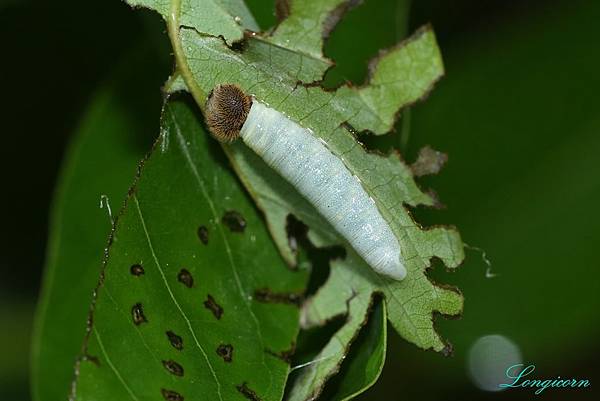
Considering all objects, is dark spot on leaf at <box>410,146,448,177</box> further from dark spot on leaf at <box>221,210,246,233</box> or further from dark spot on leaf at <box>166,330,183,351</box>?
dark spot on leaf at <box>166,330,183,351</box>

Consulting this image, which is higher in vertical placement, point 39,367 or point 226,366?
point 39,367

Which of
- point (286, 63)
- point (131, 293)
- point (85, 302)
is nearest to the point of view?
point (131, 293)

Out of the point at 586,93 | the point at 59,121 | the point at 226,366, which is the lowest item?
the point at 226,366

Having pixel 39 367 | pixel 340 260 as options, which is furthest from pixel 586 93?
pixel 39 367

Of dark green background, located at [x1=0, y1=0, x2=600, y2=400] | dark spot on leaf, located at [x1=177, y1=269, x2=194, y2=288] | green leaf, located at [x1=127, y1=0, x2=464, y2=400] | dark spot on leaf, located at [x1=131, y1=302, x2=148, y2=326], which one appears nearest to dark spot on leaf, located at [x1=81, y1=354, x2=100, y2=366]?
dark spot on leaf, located at [x1=131, y1=302, x2=148, y2=326]

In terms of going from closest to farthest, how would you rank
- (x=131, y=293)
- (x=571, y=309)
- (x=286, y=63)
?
(x=131, y=293), (x=286, y=63), (x=571, y=309)

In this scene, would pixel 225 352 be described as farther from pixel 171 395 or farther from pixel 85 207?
pixel 85 207

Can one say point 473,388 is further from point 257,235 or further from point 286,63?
point 286,63

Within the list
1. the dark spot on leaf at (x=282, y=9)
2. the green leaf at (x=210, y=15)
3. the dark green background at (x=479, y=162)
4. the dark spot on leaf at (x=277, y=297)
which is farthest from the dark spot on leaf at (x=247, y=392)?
the dark green background at (x=479, y=162)
